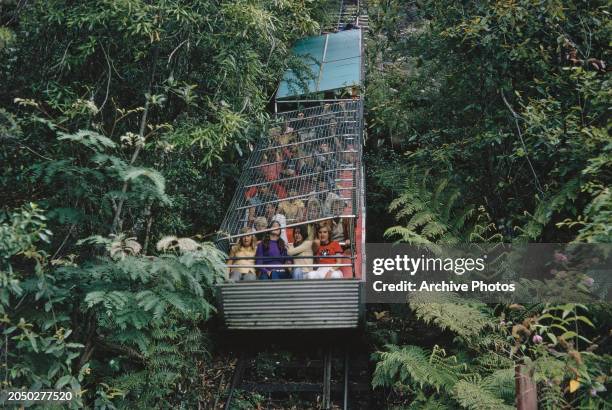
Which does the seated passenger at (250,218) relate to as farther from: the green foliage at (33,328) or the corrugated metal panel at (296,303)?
the green foliage at (33,328)

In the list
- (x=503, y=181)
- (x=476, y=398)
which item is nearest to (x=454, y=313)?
(x=476, y=398)

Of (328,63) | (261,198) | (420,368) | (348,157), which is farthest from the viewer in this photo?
(328,63)

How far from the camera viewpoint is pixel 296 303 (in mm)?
8039

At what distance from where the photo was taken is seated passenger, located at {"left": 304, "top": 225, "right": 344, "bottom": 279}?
27.9 feet

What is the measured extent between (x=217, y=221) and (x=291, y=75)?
14.8 feet

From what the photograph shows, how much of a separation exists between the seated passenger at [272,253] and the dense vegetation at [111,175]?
1.06 meters

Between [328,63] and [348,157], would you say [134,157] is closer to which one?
[348,157]

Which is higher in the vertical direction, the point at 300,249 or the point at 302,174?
the point at 302,174

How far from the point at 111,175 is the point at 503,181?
17.8 feet

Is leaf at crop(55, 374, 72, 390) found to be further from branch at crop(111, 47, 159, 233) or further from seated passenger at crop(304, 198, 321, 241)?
seated passenger at crop(304, 198, 321, 241)

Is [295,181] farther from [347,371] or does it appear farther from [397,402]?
[397,402]

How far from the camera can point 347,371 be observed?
8.91 m

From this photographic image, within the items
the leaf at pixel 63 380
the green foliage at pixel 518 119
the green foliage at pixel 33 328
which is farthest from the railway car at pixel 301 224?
the leaf at pixel 63 380

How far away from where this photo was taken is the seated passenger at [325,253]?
335 inches
